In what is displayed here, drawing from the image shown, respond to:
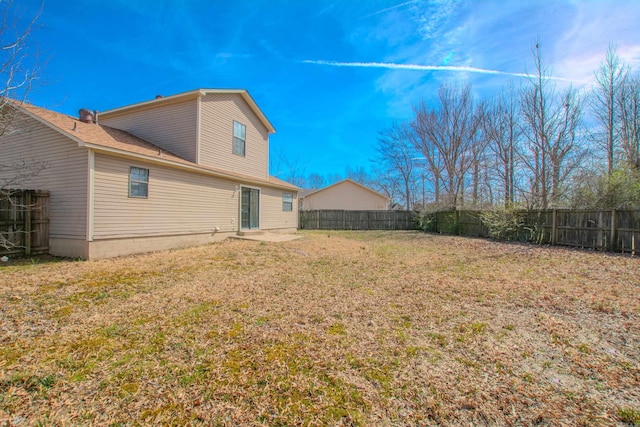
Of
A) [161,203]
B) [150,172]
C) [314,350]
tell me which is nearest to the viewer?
[314,350]

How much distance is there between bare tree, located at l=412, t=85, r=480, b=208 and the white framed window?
35.7 feet

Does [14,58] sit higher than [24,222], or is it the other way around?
[14,58]

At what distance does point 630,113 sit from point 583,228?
32.3ft

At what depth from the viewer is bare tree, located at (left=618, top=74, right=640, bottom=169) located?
13617 millimetres

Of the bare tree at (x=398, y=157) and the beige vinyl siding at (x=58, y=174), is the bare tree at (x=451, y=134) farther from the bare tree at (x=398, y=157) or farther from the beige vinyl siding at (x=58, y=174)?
the beige vinyl siding at (x=58, y=174)

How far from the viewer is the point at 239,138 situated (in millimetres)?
12156

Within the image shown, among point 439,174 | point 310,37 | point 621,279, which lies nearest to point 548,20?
point 310,37

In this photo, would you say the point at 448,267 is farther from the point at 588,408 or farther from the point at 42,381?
the point at 42,381

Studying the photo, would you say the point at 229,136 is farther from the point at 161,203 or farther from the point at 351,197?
the point at 351,197

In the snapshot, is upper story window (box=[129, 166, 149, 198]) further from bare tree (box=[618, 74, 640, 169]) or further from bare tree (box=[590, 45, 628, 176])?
bare tree (box=[618, 74, 640, 169])

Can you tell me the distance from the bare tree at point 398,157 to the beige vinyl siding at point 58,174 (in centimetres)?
2101

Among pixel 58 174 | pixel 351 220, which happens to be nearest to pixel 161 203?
pixel 58 174

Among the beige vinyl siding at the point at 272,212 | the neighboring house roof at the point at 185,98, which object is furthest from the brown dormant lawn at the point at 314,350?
the beige vinyl siding at the point at 272,212

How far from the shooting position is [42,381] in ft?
6.94
